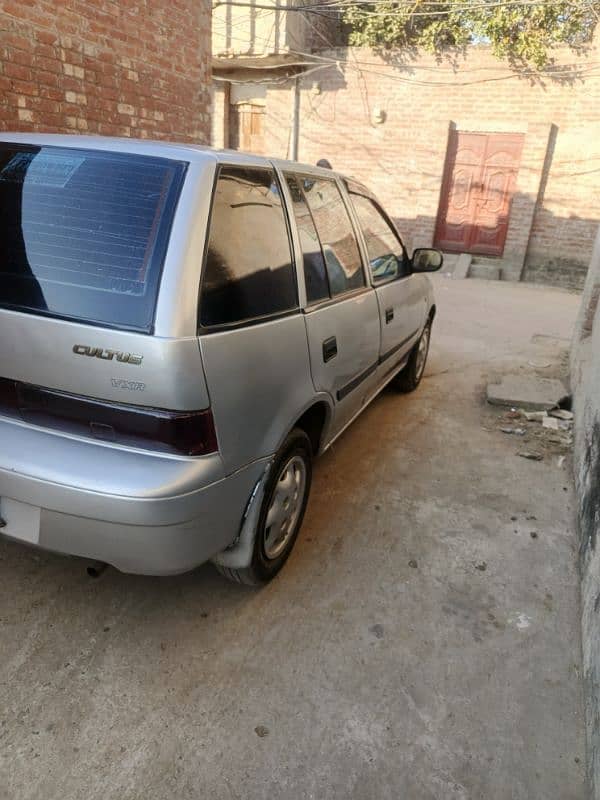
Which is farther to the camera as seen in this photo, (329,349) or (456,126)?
(456,126)

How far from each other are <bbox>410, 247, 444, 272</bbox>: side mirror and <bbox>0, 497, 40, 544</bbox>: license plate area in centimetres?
330

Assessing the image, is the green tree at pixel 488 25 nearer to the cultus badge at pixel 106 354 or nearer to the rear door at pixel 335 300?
the rear door at pixel 335 300

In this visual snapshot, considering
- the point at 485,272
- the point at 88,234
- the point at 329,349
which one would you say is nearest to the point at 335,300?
the point at 329,349

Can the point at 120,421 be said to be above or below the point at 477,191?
below

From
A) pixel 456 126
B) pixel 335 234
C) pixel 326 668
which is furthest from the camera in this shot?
pixel 456 126

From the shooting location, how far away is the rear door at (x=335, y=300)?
2654 millimetres

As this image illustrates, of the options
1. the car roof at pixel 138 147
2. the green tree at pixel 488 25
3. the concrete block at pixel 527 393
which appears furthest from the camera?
the green tree at pixel 488 25

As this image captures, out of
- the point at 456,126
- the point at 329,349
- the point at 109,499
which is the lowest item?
the point at 109,499

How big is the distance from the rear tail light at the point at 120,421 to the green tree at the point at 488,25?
11.7 m

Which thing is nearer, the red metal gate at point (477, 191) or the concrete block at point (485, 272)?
the red metal gate at point (477, 191)

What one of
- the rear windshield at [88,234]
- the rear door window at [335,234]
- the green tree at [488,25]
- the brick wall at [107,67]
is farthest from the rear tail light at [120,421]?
the green tree at [488,25]

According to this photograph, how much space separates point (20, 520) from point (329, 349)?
1.52 meters

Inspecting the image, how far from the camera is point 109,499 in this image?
6.07 feet

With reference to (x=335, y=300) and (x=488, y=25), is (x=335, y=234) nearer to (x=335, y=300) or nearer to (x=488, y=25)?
(x=335, y=300)
